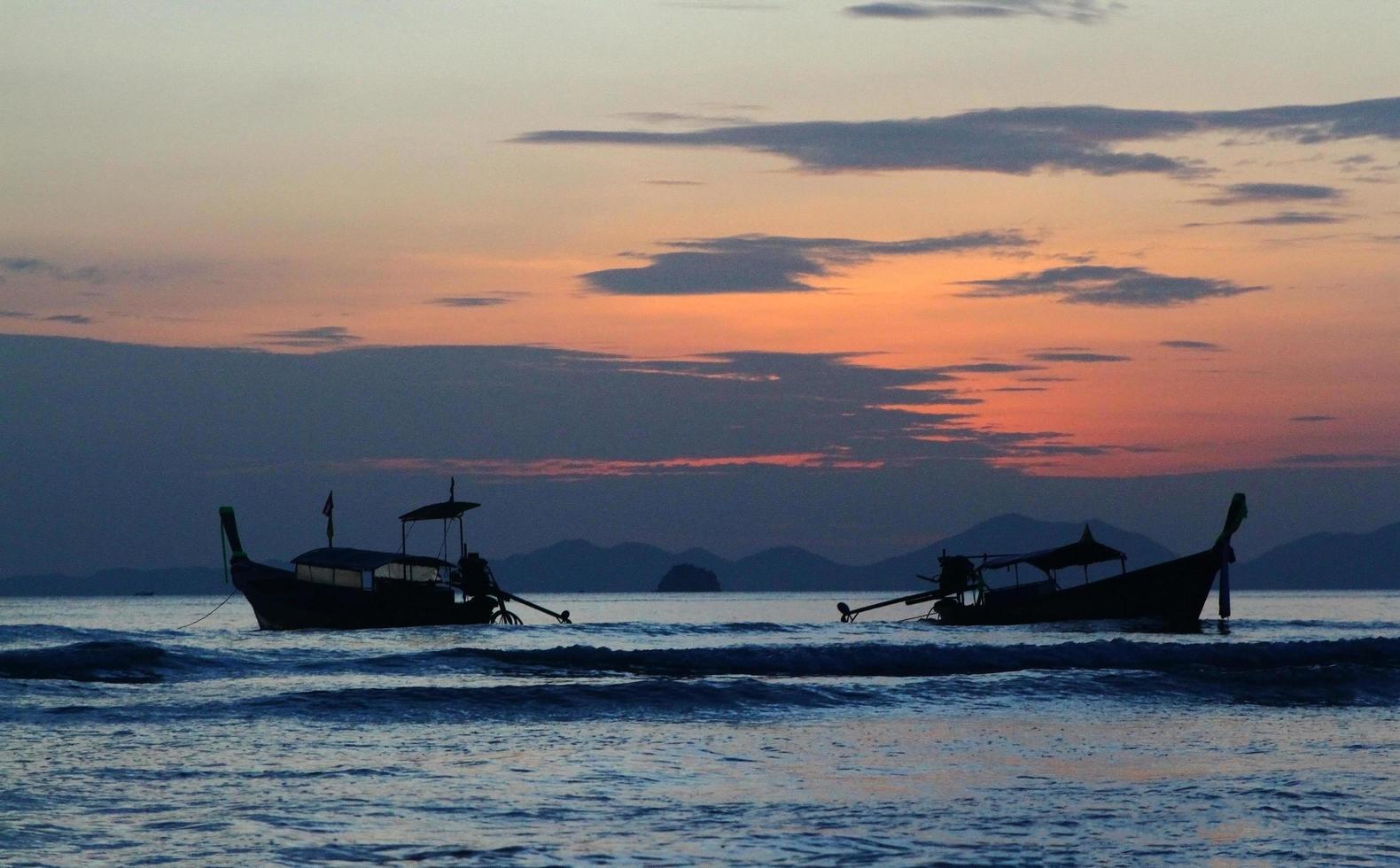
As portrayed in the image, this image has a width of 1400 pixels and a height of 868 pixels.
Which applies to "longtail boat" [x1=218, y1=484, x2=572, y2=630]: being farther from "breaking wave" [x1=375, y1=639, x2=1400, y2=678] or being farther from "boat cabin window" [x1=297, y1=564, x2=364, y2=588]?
"breaking wave" [x1=375, y1=639, x2=1400, y2=678]

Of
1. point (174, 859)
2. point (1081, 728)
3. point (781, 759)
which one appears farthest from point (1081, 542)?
point (174, 859)

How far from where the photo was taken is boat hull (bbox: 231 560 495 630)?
188 ft

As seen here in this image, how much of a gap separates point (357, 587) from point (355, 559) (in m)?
1.52

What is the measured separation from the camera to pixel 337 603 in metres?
57.5

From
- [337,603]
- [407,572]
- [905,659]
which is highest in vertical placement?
[407,572]

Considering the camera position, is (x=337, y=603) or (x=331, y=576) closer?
(x=337, y=603)

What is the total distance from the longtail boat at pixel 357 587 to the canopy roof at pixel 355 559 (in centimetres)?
4

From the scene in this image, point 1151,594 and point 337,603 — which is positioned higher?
point 337,603

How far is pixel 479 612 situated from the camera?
63.3 m

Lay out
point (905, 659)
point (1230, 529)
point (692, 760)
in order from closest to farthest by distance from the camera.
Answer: point (692, 760) → point (905, 659) → point (1230, 529)

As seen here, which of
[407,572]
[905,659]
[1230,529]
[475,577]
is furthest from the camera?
[475,577]

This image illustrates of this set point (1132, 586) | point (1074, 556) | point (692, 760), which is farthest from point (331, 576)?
point (692, 760)

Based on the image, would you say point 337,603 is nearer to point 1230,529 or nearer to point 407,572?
point 407,572

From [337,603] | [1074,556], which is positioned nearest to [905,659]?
[1074,556]
